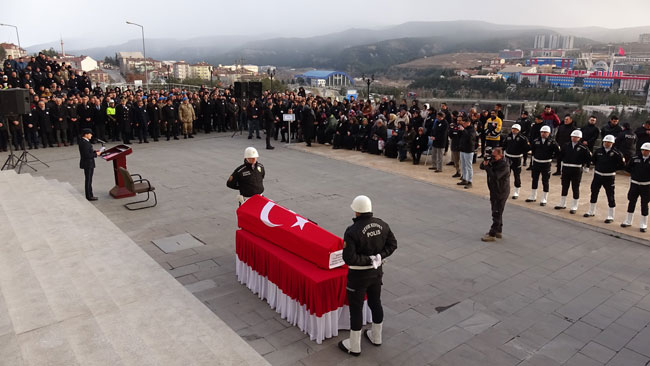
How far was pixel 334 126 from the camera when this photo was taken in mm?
17172

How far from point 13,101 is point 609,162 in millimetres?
14199

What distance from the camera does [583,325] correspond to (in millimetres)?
5328

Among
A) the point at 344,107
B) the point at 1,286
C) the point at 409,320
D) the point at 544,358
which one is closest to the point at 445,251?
the point at 409,320

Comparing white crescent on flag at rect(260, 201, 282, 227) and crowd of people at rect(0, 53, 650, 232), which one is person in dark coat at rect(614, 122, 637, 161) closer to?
crowd of people at rect(0, 53, 650, 232)

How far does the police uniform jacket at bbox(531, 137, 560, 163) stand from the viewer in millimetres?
9883

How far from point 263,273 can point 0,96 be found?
1014 centimetres

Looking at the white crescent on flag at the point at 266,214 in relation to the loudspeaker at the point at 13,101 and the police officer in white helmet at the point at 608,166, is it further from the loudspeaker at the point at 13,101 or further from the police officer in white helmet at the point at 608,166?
the loudspeaker at the point at 13,101

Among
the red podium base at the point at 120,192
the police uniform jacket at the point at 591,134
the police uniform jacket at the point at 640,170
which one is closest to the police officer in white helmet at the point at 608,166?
the police uniform jacket at the point at 640,170

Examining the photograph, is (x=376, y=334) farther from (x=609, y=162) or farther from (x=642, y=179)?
(x=609, y=162)

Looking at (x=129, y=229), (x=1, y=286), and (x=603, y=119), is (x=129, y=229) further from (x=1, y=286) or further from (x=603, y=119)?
(x=603, y=119)

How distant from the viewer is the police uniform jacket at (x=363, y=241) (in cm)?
438

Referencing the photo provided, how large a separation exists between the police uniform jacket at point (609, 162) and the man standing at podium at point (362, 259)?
6.50m

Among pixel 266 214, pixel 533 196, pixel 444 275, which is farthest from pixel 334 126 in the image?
pixel 266 214

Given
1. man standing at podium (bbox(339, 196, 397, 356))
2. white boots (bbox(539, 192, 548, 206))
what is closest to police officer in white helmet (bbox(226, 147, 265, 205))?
man standing at podium (bbox(339, 196, 397, 356))
